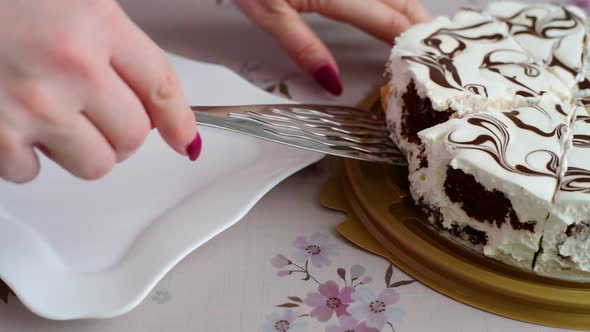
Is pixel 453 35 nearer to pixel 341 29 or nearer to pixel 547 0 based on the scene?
pixel 341 29

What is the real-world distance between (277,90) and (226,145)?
30 centimetres

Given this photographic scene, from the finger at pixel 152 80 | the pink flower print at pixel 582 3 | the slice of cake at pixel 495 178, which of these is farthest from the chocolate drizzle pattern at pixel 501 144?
the pink flower print at pixel 582 3

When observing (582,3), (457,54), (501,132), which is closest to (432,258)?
→ (501,132)

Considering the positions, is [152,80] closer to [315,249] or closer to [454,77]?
[315,249]

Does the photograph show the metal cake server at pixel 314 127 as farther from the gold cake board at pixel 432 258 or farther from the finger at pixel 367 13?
the finger at pixel 367 13

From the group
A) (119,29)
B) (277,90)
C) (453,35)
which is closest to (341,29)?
(277,90)

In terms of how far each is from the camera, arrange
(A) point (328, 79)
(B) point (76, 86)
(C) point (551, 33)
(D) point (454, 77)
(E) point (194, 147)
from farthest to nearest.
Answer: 1. (A) point (328, 79)
2. (C) point (551, 33)
3. (D) point (454, 77)
4. (E) point (194, 147)
5. (B) point (76, 86)

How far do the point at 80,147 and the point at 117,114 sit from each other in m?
0.06

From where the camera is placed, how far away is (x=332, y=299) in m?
1.09

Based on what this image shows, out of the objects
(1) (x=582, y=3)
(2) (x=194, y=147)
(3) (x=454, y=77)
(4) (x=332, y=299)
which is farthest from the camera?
(1) (x=582, y=3)

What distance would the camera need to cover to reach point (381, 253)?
1.17 meters

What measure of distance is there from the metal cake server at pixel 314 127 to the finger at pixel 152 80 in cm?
23

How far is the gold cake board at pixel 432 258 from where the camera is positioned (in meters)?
1.07

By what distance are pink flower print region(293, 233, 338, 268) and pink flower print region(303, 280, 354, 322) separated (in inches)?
2.1
